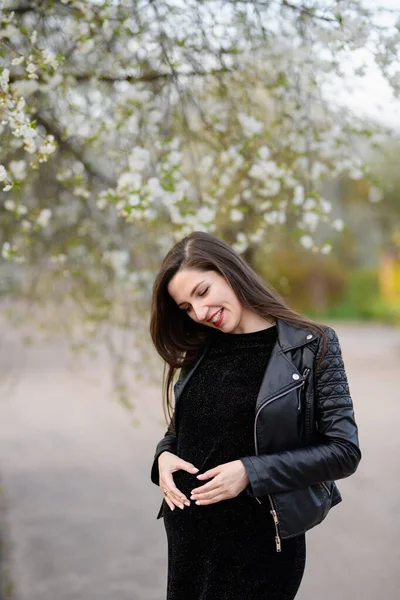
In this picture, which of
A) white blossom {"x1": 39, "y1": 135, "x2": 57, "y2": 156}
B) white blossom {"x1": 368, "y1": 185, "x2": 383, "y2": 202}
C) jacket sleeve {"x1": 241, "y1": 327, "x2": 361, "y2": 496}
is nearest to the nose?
jacket sleeve {"x1": 241, "y1": 327, "x2": 361, "y2": 496}

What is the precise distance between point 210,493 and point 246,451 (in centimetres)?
15

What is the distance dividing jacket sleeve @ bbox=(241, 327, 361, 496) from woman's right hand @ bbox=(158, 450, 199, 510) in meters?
0.24

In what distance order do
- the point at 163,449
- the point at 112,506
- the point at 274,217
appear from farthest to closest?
the point at 112,506
the point at 274,217
the point at 163,449

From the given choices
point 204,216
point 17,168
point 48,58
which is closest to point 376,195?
point 204,216

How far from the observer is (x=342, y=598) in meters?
4.37

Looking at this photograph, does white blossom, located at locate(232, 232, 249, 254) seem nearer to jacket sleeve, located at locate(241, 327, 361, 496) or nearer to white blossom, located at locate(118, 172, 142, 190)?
white blossom, located at locate(118, 172, 142, 190)

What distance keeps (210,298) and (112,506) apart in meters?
4.76

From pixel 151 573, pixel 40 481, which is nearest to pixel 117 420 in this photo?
pixel 40 481

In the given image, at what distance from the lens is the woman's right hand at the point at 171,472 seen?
1.90 m

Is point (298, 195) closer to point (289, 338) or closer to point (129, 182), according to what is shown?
point (129, 182)

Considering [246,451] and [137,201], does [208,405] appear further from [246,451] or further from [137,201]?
[137,201]

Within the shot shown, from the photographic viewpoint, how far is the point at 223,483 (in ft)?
5.70

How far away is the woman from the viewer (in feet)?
5.70

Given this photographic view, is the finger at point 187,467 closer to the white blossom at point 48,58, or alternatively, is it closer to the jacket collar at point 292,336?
the jacket collar at point 292,336
